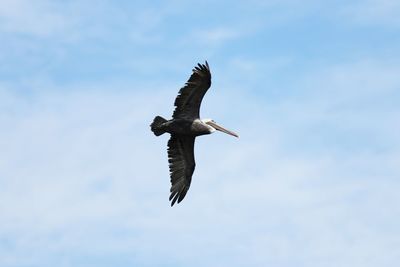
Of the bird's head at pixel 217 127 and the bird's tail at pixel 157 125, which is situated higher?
the bird's head at pixel 217 127

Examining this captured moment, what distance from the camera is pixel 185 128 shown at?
3750 cm

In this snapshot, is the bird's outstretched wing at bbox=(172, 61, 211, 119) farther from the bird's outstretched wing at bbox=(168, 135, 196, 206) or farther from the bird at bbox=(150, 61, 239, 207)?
the bird's outstretched wing at bbox=(168, 135, 196, 206)

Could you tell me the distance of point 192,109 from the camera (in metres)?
37.3

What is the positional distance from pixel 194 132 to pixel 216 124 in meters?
1.90

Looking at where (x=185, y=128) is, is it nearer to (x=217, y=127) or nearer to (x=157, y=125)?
(x=157, y=125)

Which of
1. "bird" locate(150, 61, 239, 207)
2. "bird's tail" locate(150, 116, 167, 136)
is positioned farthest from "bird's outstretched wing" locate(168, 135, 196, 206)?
"bird's tail" locate(150, 116, 167, 136)

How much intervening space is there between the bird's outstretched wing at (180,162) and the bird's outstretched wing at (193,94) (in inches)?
69.0

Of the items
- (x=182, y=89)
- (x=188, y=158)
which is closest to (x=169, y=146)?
(x=188, y=158)

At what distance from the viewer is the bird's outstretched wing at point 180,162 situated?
128ft

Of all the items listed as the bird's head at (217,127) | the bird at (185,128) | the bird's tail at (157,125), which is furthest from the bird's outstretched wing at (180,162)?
the bird's tail at (157,125)

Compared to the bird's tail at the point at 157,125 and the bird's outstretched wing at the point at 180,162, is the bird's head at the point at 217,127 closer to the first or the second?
the bird's outstretched wing at the point at 180,162

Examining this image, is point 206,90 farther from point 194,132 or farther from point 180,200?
point 180,200

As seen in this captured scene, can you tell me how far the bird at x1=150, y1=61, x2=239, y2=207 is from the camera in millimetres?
36531

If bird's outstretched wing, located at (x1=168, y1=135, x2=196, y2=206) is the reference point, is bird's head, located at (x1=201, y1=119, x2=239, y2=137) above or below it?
above
